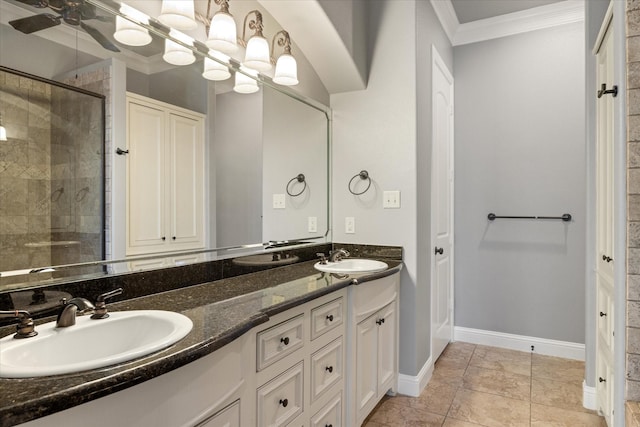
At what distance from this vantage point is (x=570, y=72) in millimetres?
2977

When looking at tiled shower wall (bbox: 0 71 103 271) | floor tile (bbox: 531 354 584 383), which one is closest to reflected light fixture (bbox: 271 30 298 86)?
tiled shower wall (bbox: 0 71 103 271)

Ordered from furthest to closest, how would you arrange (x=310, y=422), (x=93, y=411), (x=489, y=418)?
(x=489, y=418), (x=310, y=422), (x=93, y=411)

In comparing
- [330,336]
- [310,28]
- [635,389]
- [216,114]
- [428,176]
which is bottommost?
[635,389]

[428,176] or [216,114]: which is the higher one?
[216,114]

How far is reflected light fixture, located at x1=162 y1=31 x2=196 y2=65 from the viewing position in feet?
5.07

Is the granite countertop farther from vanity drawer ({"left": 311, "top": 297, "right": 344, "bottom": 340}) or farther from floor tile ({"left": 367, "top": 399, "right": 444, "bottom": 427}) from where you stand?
floor tile ({"left": 367, "top": 399, "right": 444, "bottom": 427})

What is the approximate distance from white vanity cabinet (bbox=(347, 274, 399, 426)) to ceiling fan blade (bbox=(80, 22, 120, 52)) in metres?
1.40

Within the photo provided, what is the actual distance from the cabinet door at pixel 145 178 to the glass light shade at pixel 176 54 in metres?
0.23

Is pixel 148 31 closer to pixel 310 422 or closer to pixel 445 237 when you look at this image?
pixel 310 422

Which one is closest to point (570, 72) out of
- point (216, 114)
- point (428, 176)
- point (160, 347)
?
point (428, 176)

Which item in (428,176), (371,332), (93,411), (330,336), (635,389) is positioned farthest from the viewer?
(428,176)

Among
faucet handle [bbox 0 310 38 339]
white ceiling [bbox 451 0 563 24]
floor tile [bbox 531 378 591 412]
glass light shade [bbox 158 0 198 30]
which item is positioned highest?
white ceiling [bbox 451 0 563 24]

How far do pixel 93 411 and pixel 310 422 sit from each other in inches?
40.2

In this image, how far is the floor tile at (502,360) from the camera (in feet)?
9.20
